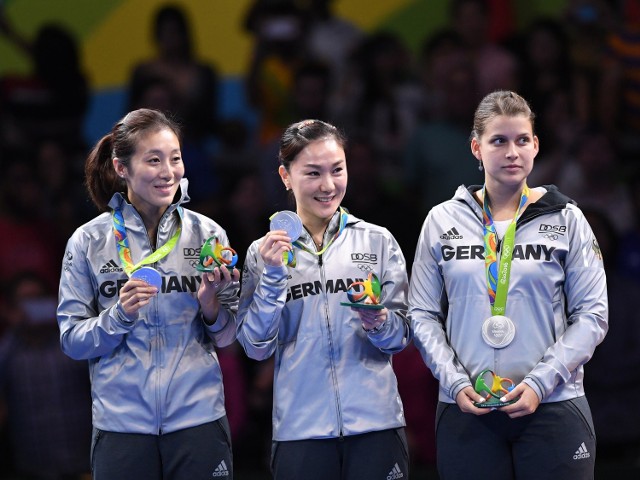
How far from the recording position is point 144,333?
3744 mm

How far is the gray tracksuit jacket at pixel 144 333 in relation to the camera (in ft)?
12.1

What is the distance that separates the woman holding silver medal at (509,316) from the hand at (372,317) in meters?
0.17

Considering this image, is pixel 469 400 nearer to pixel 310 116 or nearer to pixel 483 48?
pixel 310 116

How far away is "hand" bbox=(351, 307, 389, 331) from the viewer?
3646mm

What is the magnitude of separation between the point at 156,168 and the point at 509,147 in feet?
4.24

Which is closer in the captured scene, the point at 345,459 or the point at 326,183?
the point at 345,459

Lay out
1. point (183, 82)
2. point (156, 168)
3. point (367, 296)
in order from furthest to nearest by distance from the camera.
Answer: point (183, 82) < point (156, 168) < point (367, 296)

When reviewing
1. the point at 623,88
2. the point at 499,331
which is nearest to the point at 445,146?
the point at 623,88

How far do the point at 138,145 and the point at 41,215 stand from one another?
3944mm

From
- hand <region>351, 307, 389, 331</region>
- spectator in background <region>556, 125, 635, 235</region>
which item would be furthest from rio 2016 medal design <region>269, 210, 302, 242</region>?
spectator in background <region>556, 125, 635, 235</region>

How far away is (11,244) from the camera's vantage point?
736cm

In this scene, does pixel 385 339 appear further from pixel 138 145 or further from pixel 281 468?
pixel 138 145

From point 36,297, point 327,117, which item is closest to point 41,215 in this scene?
point 36,297

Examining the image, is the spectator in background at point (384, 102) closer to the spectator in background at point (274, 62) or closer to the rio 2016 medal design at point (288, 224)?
the spectator in background at point (274, 62)
